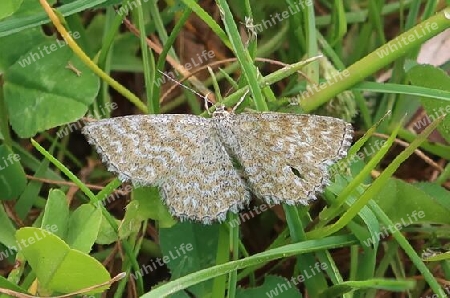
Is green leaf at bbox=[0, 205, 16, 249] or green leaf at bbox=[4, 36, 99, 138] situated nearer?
green leaf at bbox=[0, 205, 16, 249]

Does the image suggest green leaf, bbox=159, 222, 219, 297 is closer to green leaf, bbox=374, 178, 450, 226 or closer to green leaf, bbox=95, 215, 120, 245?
green leaf, bbox=95, 215, 120, 245

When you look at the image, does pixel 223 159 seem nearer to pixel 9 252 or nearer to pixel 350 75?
pixel 350 75

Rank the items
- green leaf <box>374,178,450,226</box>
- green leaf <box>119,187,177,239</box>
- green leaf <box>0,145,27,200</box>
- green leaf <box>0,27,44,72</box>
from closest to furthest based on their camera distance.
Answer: green leaf <box>119,187,177,239</box>
green leaf <box>374,178,450,226</box>
green leaf <box>0,145,27,200</box>
green leaf <box>0,27,44,72</box>

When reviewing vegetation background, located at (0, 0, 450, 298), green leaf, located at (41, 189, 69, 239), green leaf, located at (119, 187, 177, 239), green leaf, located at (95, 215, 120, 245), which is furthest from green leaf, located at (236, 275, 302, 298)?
green leaf, located at (41, 189, 69, 239)

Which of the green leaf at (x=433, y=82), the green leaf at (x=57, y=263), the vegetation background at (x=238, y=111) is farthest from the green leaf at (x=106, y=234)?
the green leaf at (x=433, y=82)

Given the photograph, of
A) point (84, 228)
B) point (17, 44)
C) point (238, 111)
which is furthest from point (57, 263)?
point (17, 44)

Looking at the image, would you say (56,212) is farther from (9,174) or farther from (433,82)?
(433,82)

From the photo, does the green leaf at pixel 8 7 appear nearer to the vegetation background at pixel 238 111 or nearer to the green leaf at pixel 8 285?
the vegetation background at pixel 238 111
